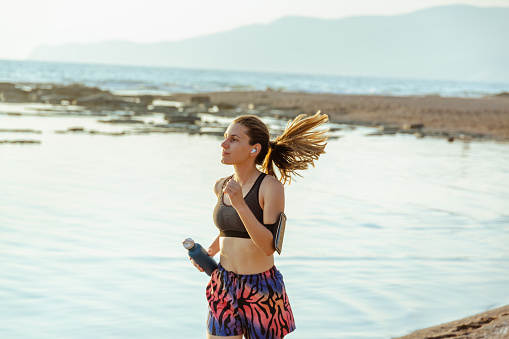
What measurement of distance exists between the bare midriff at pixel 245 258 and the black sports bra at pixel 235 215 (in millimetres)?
45

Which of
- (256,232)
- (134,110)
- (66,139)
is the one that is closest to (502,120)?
(134,110)

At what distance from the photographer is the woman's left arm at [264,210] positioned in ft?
12.6

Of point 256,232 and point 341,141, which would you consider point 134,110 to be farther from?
point 256,232

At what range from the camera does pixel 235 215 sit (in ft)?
13.3

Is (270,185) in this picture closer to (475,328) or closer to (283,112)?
(475,328)

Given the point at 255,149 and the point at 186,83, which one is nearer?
the point at 255,149

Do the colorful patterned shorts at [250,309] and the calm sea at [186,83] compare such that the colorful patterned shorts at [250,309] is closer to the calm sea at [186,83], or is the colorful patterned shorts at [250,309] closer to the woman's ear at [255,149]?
the woman's ear at [255,149]

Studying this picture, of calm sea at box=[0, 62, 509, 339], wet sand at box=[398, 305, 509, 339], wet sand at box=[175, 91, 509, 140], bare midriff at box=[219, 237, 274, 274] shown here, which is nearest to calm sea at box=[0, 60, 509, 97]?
wet sand at box=[175, 91, 509, 140]

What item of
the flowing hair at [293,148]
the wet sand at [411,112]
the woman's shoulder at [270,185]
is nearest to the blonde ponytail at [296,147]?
the flowing hair at [293,148]

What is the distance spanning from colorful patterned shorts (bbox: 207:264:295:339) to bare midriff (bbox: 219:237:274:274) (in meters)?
0.04

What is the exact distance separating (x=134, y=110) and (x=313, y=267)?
958 inches

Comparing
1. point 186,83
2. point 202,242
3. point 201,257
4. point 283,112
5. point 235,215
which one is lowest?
point 202,242

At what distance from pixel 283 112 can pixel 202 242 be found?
25.5m

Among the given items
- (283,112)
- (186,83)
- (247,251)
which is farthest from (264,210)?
(186,83)
